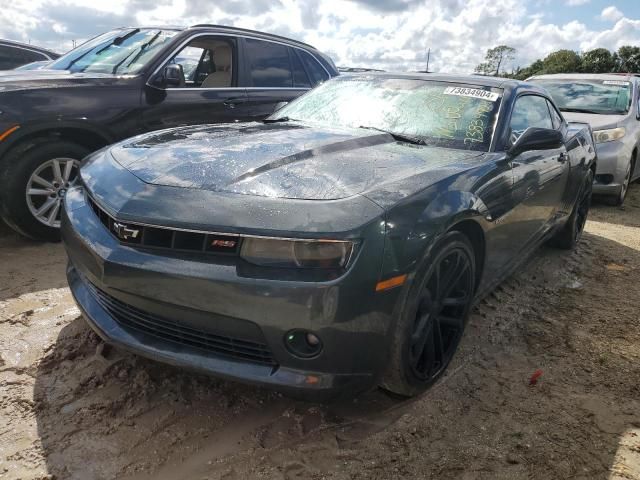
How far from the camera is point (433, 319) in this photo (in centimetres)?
243

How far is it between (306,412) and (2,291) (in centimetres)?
220

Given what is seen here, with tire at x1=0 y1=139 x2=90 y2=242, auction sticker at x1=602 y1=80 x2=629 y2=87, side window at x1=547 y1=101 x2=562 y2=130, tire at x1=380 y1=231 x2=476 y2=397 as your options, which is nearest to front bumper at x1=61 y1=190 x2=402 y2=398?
tire at x1=380 y1=231 x2=476 y2=397

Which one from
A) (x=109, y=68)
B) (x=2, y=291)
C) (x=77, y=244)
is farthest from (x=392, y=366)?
(x=109, y=68)

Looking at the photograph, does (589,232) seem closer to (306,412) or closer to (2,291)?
(306,412)

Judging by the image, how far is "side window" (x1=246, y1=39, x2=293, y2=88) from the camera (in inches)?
205

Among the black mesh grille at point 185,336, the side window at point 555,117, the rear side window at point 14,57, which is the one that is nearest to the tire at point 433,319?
the black mesh grille at point 185,336

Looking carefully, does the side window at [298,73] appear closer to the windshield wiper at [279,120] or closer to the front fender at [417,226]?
the windshield wiper at [279,120]

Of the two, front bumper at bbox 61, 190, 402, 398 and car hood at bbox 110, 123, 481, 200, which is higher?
car hood at bbox 110, 123, 481, 200

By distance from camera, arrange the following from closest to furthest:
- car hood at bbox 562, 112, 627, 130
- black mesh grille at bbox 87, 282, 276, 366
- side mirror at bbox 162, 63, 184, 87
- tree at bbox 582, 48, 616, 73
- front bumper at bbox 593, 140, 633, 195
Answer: black mesh grille at bbox 87, 282, 276, 366 → side mirror at bbox 162, 63, 184, 87 → front bumper at bbox 593, 140, 633, 195 → car hood at bbox 562, 112, 627, 130 → tree at bbox 582, 48, 616, 73

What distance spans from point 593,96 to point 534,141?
5646 millimetres

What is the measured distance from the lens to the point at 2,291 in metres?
3.30

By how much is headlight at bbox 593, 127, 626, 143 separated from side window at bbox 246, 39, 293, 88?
13.6 feet

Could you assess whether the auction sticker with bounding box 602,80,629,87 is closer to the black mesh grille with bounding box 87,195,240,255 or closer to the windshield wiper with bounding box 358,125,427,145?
the windshield wiper with bounding box 358,125,427,145

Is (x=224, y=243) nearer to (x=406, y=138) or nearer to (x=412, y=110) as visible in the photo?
(x=406, y=138)
